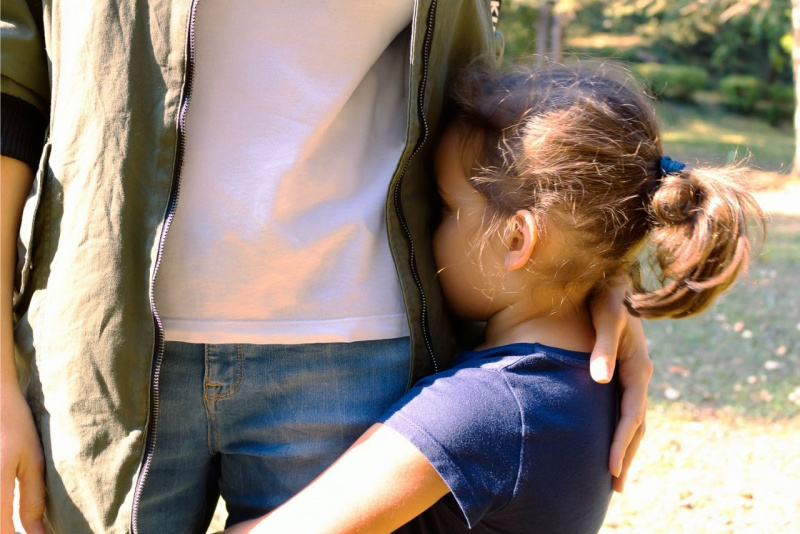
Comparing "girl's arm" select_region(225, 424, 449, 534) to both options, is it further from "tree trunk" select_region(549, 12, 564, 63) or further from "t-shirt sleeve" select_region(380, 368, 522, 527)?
"tree trunk" select_region(549, 12, 564, 63)

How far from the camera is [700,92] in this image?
21578 millimetres

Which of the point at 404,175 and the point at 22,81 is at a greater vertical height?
the point at 22,81

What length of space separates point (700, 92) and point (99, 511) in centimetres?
2268

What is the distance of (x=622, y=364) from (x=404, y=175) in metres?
0.68

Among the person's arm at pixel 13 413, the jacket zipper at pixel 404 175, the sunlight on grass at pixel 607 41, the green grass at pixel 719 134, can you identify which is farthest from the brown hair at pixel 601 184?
the sunlight on grass at pixel 607 41

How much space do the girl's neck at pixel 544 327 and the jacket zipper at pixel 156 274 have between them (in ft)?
2.27

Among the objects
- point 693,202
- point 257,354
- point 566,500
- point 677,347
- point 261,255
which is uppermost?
point 693,202

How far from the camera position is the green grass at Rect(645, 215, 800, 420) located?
179 inches

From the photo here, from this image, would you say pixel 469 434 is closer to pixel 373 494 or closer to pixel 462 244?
pixel 373 494

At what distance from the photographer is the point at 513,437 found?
1425mm

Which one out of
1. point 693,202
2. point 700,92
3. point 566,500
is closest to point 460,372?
point 566,500

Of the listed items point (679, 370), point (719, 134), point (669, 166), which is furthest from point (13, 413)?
point (719, 134)

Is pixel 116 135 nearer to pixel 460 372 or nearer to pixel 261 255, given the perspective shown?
pixel 261 255

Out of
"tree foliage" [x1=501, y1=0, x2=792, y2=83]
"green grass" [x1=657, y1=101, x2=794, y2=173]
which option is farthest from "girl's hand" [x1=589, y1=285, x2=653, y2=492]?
"tree foliage" [x1=501, y1=0, x2=792, y2=83]
